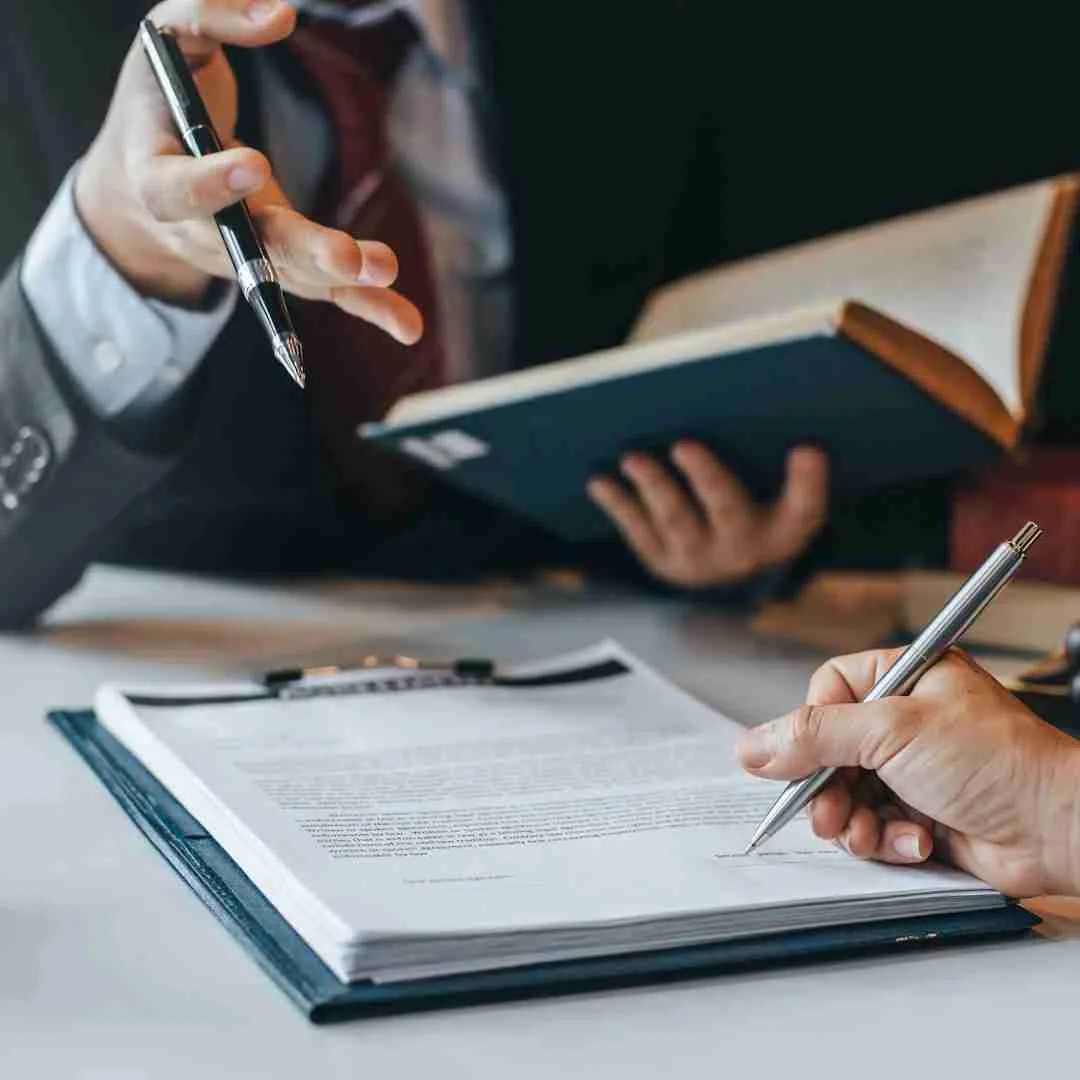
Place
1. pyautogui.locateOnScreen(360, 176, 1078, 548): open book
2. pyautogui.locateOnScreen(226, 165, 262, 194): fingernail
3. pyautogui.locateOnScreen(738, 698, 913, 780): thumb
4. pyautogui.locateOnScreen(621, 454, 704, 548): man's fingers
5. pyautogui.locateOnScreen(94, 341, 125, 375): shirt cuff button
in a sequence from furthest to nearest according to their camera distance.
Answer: pyautogui.locateOnScreen(621, 454, 704, 548): man's fingers
pyautogui.locateOnScreen(94, 341, 125, 375): shirt cuff button
pyautogui.locateOnScreen(360, 176, 1078, 548): open book
pyautogui.locateOnScreen(226, 165, 262, 194): fingernail
pyautogui.locateOnScreen(738, 698, 913, 780): thumb

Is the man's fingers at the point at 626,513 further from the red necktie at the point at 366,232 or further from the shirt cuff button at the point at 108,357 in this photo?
the shirt cuff button at the point at 108,357

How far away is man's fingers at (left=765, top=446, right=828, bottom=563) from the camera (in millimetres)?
1080

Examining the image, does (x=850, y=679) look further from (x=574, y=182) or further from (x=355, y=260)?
(x=574, y=182)

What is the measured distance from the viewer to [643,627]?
3.91ft

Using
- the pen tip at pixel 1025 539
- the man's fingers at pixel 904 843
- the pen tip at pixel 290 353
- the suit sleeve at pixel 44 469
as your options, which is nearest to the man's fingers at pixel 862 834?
the man's fingers at pixel 904 843

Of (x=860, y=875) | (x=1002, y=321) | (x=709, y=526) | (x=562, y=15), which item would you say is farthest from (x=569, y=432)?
(x=562, y=15)

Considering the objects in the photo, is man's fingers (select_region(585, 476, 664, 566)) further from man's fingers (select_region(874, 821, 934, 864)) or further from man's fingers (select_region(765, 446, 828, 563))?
man's fingers (select_region(874, 821, 934, 864))

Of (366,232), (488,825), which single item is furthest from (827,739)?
(366,232)

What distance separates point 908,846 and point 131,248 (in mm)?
605

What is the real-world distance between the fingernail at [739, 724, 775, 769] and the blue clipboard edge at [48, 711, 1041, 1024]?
73 mm

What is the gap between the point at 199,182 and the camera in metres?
0.72

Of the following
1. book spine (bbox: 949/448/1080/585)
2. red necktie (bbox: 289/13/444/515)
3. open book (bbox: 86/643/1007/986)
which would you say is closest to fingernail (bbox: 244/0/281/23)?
open book (bbox: 86/643/1007/986)

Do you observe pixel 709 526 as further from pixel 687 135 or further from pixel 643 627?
pixel 687 135

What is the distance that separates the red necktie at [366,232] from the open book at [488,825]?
45 centimetres
